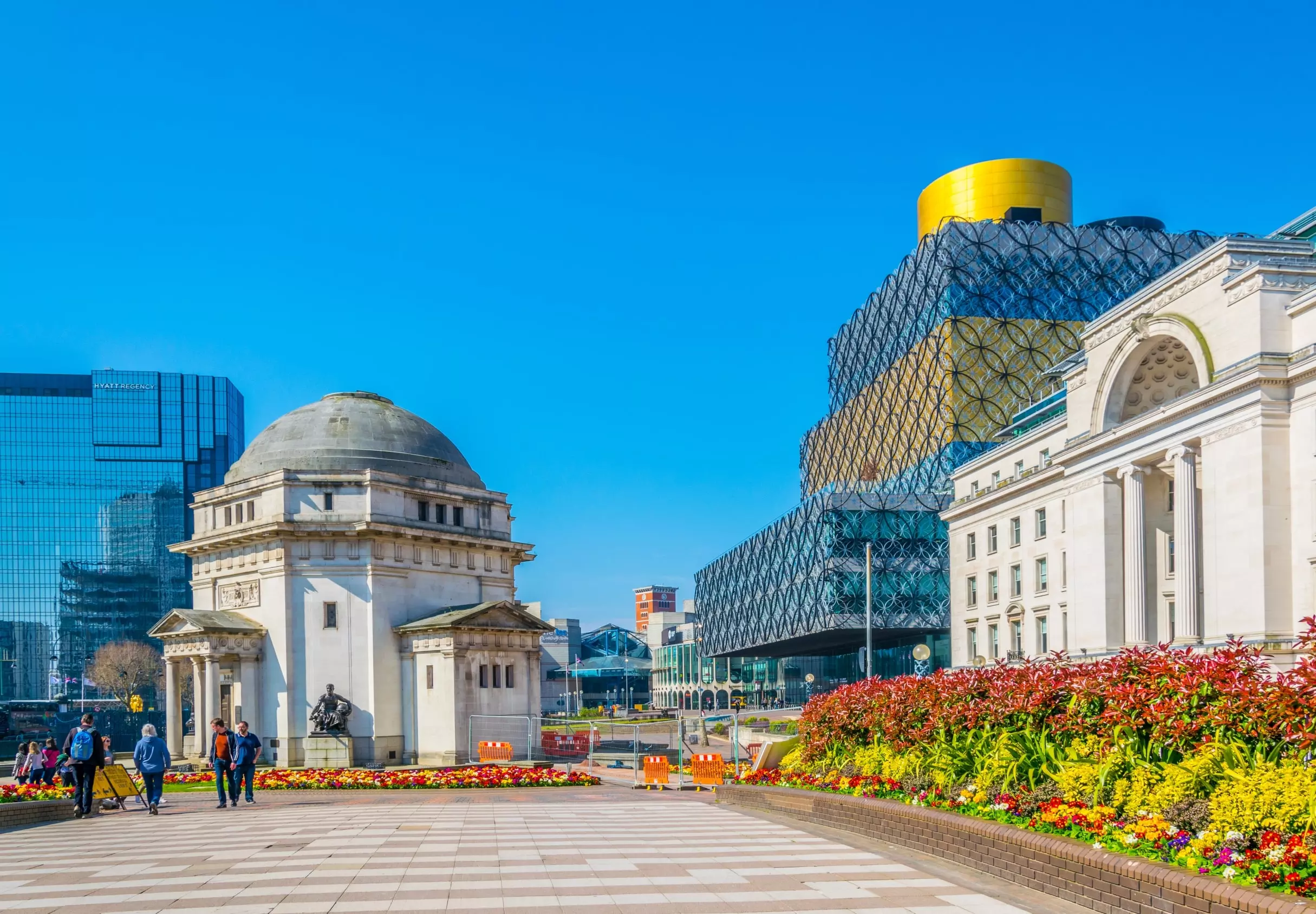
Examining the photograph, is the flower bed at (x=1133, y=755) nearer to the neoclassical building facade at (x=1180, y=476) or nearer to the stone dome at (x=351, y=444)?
the neoclassical building facade at (x=1180, y=476)

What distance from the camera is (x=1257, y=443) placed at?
41938 millimetres

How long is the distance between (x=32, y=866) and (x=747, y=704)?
134 m

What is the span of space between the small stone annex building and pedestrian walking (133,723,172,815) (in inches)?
1087

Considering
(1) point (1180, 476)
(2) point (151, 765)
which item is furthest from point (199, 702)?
(1) point (1180, 476)

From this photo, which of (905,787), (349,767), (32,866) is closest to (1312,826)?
(905,787)

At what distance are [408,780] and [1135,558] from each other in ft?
97.3

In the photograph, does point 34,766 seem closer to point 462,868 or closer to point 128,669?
point 462,868

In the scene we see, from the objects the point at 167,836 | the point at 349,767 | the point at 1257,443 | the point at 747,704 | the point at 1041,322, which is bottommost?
the point at 747,704

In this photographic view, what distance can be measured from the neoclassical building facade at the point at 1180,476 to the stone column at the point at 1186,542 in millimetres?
66

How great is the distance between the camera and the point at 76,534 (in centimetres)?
18850

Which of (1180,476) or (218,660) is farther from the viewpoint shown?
(218,660)

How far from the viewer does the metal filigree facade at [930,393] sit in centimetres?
9381

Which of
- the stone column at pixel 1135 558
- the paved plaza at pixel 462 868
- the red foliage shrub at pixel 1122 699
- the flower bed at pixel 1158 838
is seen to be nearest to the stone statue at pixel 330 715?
the paved plaza at pixel 462 868

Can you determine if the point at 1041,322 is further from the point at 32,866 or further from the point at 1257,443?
the point at 32,866
